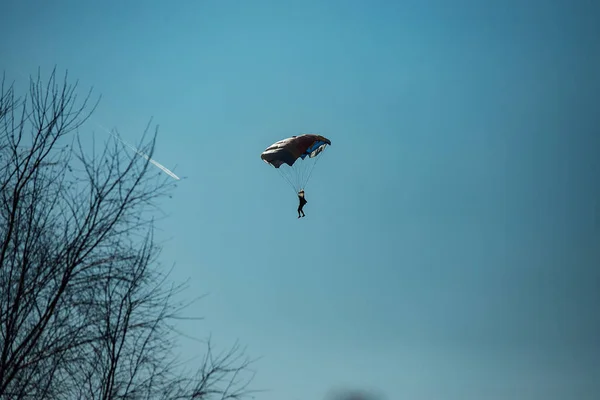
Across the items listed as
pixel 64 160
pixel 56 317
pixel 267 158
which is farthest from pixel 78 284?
pixel 267 158

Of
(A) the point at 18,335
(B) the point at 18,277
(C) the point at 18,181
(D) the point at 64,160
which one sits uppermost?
(D) the point at 64,160

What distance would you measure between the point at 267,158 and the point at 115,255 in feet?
72.3

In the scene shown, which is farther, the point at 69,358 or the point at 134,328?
the point at 134,328

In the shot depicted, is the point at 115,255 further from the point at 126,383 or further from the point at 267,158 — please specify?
the point at 267,158

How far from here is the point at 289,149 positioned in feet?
94.0

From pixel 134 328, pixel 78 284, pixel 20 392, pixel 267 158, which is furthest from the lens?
pixel 267 158

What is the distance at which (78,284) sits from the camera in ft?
21.0

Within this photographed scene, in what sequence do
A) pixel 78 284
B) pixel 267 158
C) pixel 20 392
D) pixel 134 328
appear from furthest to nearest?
1. pixel 267 158
2. pixel 134 328
3. pixel 78 284
4. pixel 20 392

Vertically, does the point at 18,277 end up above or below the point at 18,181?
below

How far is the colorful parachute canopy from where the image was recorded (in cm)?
2830

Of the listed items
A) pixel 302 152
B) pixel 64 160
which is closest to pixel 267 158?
pixel 302 152

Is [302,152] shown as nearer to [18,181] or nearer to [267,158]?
[267,158]

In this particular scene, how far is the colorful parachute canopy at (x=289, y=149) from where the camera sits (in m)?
28.3

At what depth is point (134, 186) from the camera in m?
6.78
